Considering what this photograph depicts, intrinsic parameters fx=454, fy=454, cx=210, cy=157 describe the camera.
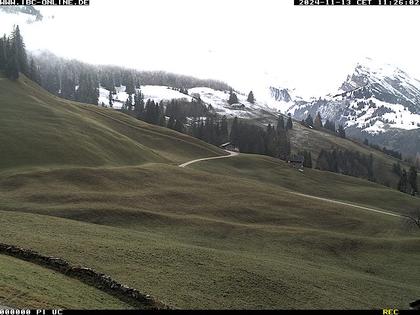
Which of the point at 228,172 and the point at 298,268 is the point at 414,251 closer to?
the point at 298,268

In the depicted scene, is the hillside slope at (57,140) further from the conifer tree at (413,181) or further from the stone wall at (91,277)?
the conifer tree at (413,181)

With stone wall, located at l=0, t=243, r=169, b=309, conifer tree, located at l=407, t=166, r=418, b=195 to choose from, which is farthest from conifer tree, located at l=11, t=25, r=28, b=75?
conifer tree, located at l=407, t=166, r=418, b=195

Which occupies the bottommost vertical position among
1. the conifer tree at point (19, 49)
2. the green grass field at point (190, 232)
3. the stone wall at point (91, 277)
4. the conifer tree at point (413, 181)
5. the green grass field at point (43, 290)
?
the conifer tree at point (413, 181)

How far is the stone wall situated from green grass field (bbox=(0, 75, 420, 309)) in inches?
105

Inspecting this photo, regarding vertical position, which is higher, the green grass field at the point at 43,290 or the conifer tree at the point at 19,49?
the conifer tree at the point at 19,49

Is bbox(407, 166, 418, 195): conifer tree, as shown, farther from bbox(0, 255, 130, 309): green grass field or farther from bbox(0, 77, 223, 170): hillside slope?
bbox(0, 255, 130, 309): green grass field

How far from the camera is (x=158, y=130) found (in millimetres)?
174375

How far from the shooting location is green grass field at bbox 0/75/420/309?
129 ft

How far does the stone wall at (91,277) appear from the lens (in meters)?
30.1

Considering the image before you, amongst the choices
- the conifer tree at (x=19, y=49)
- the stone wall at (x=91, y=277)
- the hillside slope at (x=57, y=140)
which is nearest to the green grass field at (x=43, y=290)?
the stone wall at (x=91, y=277)

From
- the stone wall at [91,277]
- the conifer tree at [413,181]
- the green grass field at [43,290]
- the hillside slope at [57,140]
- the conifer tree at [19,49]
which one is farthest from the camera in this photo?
the conifer tree at [413,181]

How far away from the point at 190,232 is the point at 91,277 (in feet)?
91.5

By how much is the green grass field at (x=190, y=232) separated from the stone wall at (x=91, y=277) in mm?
2656

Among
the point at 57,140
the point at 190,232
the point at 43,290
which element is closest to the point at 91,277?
the point at 43,290
